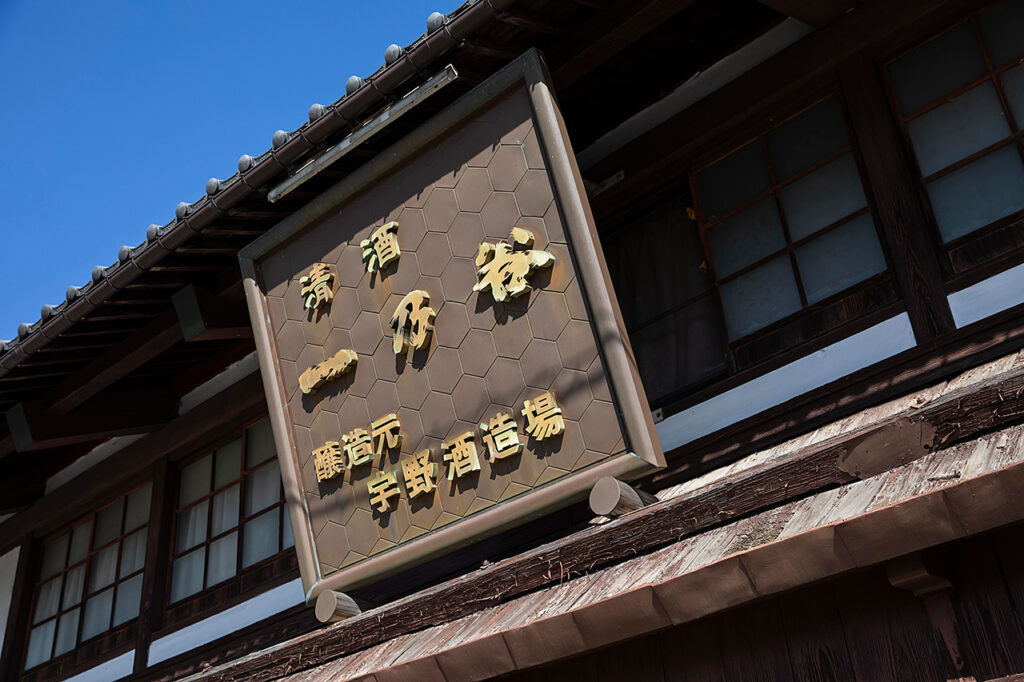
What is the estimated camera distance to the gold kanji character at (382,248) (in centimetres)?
604

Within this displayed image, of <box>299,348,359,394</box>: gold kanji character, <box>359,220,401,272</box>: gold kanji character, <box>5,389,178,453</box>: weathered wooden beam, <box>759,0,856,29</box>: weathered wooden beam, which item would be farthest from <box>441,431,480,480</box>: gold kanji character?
<box>5,389,178,453</box>: weathered wooden beam

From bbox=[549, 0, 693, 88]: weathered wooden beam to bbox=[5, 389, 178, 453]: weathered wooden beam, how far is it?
539 centimetres

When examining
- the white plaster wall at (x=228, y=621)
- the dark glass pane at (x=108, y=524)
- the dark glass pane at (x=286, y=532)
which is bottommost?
the white plaster wall at (x=228, y=621)

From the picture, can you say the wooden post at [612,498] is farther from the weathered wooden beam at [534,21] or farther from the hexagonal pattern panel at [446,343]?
the weathered wooden beam at [534,21]

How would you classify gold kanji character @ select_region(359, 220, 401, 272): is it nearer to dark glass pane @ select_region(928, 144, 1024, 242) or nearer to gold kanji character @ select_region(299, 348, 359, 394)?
gold kanji character @ select_region(299, 348, 359, 394)

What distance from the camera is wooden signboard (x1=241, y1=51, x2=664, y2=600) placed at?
16.6 ft

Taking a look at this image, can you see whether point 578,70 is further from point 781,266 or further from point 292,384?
point 292,384

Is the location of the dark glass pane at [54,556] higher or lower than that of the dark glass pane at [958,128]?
lower

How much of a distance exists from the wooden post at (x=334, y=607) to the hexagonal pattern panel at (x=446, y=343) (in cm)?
21

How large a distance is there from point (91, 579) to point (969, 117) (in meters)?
8.72

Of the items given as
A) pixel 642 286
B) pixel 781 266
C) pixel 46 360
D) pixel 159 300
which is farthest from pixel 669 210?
pixel 46 360

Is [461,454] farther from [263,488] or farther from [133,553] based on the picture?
[133,553]

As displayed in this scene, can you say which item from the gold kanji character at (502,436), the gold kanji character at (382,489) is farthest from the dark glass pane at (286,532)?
the gold kanji character at (502,436)

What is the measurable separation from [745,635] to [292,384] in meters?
3.58
